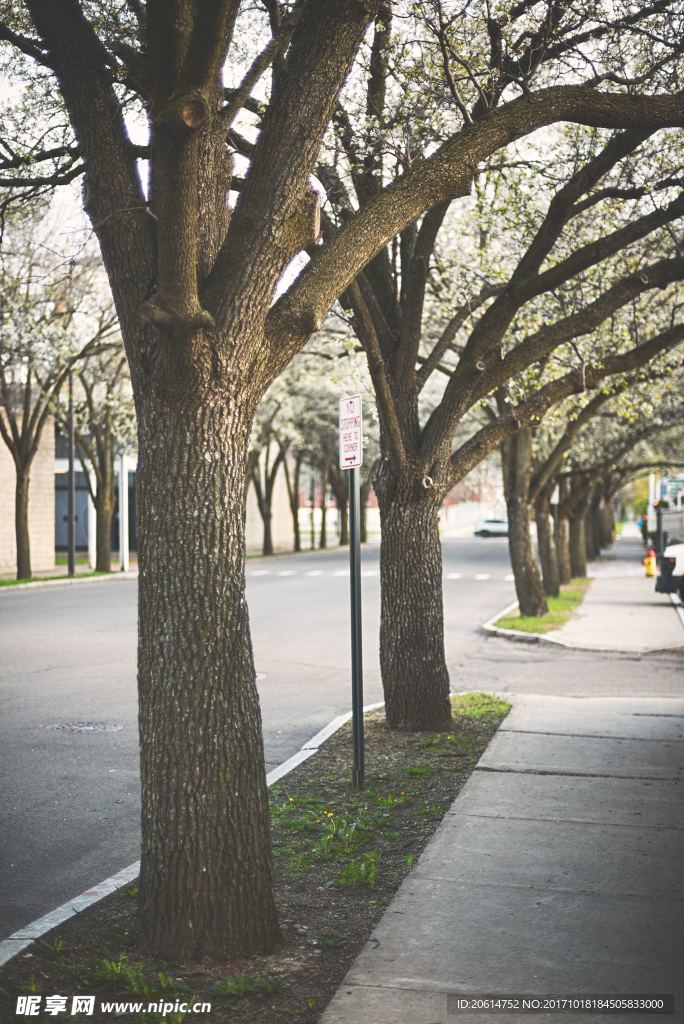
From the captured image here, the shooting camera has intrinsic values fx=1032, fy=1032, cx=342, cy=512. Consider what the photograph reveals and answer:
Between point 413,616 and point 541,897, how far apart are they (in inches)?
154

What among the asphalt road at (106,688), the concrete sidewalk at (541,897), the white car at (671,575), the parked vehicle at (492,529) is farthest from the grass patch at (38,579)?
the parked vehicle at (492,529)

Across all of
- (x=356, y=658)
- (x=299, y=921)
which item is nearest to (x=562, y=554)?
(x=356, y=658)

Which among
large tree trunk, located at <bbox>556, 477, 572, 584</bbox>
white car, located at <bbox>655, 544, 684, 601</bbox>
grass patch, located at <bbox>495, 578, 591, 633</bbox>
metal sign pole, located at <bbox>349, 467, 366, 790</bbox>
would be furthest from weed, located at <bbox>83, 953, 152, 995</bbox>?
large tree trunk, located at <bbox>556, 477, 572, 584</bbox>

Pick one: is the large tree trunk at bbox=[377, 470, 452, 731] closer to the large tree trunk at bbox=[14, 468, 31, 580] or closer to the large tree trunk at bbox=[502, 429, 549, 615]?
the large tree trunk at bbox=[502, 429, 549, 615]

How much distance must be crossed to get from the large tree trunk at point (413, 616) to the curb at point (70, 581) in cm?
1820

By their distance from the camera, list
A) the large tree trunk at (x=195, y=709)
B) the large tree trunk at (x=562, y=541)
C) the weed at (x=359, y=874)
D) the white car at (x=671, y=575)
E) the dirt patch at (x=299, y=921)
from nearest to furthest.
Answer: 1. the dirt patch at (x=299, y=921)
2. the large tree trunk at (x=195, y=709)
3. the weed at (x=359, y=874)
4. the white car at (x=671, y=575)
5. the large tree trunk at (x=562, y=541)

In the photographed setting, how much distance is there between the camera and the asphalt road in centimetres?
609

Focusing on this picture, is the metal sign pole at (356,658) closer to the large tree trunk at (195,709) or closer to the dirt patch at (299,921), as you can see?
the dirt patch at (299,921)

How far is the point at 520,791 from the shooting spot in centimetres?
696

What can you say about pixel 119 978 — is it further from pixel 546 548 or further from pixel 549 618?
pixel 546 548

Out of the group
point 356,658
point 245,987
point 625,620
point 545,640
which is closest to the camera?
point 245,987

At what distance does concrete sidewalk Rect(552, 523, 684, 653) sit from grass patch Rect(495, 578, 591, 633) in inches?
7.7

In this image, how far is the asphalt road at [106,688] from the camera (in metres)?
6.09

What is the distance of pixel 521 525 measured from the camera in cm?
1880
